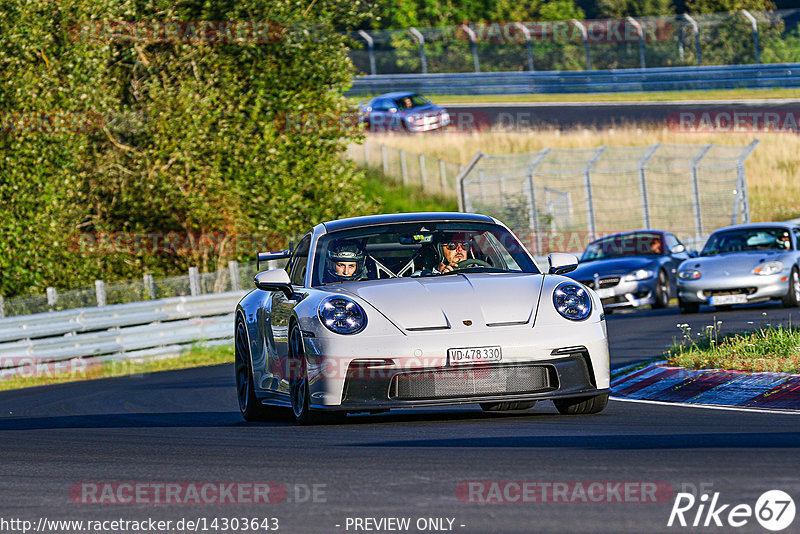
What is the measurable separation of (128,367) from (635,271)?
818 cm

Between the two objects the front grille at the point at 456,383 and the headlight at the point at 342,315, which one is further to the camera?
the headlight at the point at 342,315

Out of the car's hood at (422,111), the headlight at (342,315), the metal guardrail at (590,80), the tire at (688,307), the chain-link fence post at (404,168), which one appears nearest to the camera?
the headlight at (342,315)

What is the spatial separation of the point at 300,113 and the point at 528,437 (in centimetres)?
2266

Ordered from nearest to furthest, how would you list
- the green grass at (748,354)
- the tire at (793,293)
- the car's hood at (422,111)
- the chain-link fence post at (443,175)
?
the green grass at (748,354), the tire at (793,293), the chain-link fence post at (443,175), the car's hood at (422,111)

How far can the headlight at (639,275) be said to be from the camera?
23844 mm

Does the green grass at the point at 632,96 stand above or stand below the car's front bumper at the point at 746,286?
below

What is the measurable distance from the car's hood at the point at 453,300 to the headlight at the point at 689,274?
1225 cm

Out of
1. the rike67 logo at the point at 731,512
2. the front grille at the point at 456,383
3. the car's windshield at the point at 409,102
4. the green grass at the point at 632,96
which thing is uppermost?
the rike67 logo at the point at 731,512

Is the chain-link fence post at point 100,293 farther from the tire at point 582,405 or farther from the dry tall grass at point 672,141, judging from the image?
the dry tall grass at point 672,141

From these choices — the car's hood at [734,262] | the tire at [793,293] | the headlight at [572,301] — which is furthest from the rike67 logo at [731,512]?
the tire at [793,293]

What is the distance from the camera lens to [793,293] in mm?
21250

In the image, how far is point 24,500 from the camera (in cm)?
654

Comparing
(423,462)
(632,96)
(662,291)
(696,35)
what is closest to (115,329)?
(662,291)

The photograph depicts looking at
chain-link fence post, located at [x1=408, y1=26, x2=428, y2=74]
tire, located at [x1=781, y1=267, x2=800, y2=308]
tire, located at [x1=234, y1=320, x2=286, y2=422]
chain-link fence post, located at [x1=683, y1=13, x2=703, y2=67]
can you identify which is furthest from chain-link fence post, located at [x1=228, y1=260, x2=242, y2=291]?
chain-link fence post, located at [x1=408, y1=26, x2=428, y2=74]
